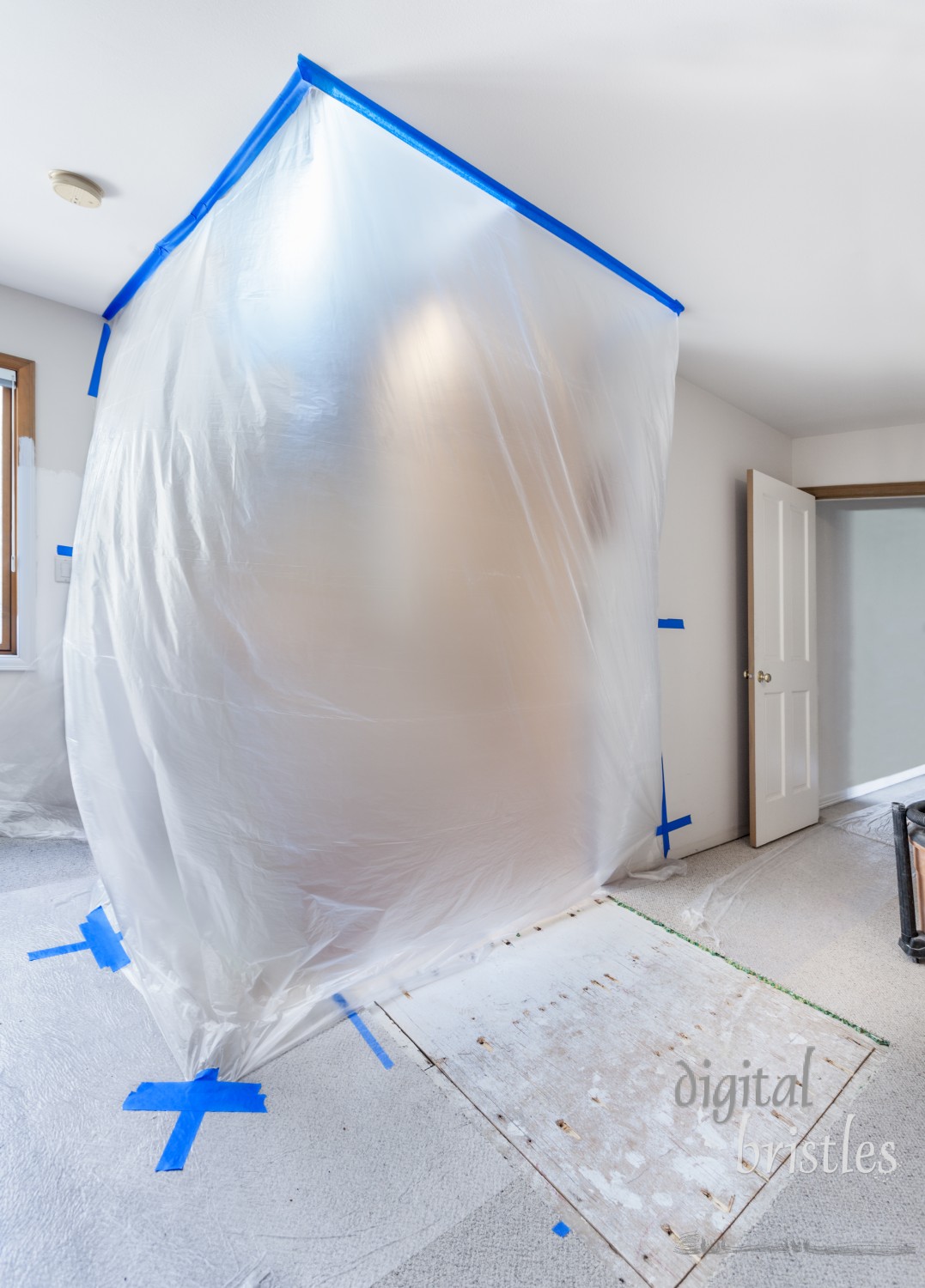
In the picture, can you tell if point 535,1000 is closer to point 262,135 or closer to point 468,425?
point 468,425

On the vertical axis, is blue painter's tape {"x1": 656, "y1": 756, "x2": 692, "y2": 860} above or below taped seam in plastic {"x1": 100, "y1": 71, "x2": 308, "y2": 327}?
below

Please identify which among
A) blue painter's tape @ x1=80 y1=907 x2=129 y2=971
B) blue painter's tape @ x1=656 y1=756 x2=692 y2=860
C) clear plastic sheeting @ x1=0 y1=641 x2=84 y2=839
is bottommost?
blue painter's tape @ x1=80 y1=907 x2=129 y2=971

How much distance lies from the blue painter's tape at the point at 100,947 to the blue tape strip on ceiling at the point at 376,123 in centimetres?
210

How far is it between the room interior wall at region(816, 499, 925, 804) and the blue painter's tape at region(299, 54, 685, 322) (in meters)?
2.61

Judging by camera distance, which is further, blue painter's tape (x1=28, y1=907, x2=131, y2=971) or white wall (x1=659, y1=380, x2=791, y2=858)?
white wall (x1=659, y1=380, x2=791, y2=858)

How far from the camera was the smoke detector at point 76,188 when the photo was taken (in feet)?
5.63

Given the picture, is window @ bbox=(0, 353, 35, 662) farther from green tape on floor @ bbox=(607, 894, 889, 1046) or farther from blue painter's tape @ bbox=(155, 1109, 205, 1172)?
green tape on floor @ bbox=(607, 894, 889, 1046)

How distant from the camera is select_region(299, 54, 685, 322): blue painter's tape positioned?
1369 mm

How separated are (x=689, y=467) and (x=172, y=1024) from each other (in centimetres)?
277

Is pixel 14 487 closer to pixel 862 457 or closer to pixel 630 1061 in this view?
pixel 630 1061

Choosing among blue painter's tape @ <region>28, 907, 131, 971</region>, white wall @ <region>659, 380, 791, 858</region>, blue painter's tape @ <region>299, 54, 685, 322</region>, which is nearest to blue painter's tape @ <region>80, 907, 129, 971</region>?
blue painter's tape @ <region>28, 907, 131, 971</region>

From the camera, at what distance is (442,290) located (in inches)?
61.1

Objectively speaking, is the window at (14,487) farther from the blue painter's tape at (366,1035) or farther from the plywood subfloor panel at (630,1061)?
the plywood subfloor panel at (630,1061)

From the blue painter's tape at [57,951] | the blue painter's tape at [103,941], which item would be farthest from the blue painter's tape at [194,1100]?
the blue painter's tape at [57,951]
